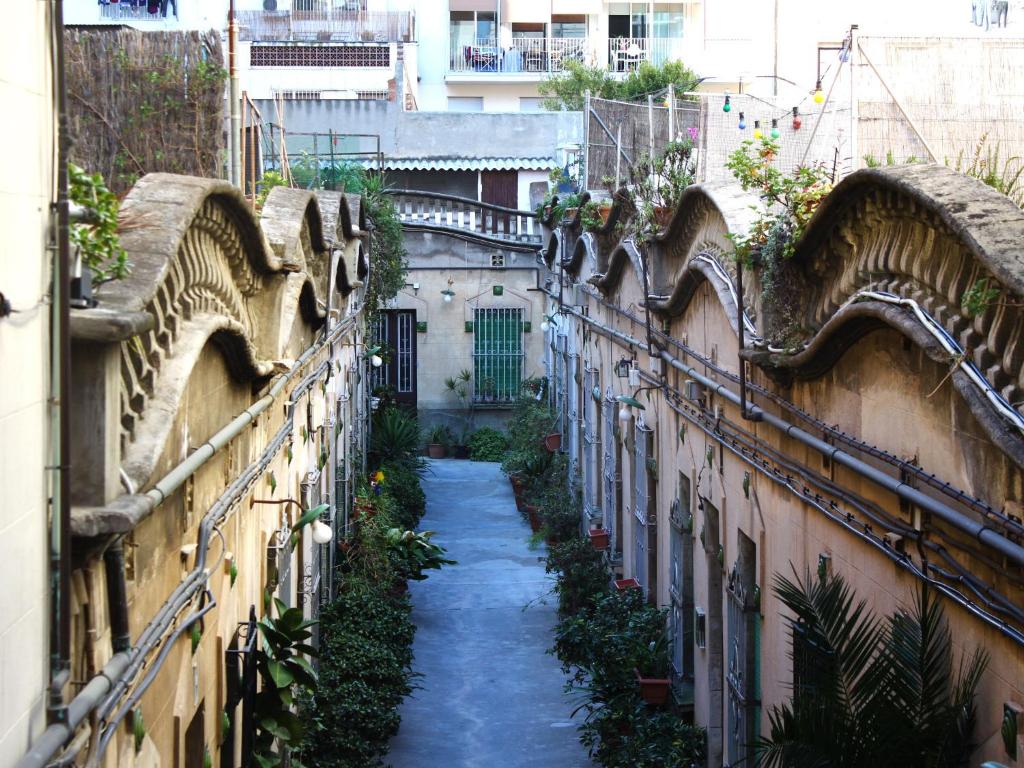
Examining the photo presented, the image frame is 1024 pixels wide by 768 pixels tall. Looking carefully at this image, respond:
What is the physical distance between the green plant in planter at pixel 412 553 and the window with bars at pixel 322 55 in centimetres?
2901

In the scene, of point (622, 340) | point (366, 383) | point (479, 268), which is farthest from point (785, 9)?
point (622, 340)

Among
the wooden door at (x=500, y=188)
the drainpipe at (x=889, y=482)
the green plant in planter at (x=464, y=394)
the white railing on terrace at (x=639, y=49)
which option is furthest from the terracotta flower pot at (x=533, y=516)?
the white railing on terrace at (x=639, y=49)

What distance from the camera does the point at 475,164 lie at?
3119cm

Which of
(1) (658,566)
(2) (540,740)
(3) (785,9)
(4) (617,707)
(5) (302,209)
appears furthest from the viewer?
(3) (785,9)

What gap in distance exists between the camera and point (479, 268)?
90.7 feet

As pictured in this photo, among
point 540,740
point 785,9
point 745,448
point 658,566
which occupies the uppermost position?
point 785,9

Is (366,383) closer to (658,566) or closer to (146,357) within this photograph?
(658,566)

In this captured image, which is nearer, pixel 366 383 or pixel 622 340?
pixel 622 340

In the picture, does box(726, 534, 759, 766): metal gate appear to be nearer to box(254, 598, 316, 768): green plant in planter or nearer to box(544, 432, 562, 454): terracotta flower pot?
box(254, 598, 316, 768): green plant in planter

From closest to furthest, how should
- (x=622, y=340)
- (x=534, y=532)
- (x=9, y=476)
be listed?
1. (x=9, y=476)
2. (x=622, y=340)
3. (x=534, y=532)

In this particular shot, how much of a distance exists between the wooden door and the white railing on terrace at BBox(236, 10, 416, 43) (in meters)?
14.7

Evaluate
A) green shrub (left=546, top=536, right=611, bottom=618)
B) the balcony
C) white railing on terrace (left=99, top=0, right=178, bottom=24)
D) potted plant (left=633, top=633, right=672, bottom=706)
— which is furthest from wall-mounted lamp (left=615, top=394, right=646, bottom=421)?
white railing on terrace (left=99, top=0, right=178, bottom=24)

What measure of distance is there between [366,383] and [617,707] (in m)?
12.4

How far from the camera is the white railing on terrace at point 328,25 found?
43844 millimetres
